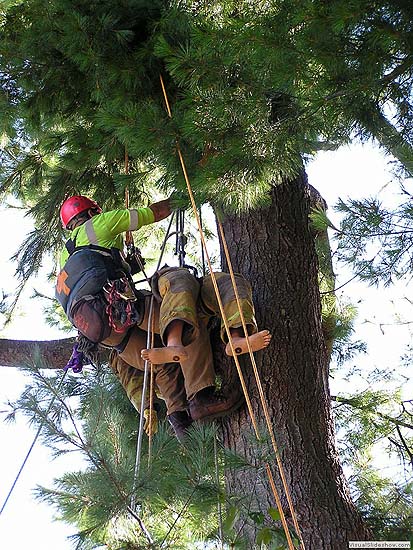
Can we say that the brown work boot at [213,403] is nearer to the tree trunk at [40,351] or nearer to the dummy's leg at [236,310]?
the dummy's leg at [236,310]

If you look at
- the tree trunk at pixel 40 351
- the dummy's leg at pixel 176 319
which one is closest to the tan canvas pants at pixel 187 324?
the dummy's leg at pixel 176 319

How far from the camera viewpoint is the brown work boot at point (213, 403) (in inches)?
136

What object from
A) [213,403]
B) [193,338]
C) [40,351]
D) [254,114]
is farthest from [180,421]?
[254,114]

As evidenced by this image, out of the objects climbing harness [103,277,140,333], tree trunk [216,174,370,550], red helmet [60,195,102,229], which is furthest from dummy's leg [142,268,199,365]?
red helmet [60,195,102,229]

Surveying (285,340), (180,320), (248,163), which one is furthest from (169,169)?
(285,340)

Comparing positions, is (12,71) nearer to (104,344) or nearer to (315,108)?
(104,344)

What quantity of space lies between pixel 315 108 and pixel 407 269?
68cm

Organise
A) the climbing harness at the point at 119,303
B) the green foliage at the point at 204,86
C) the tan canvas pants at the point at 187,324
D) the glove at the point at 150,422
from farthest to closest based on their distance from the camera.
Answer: the glove at the point at 150,422 < the climbing harness at the point at 119,303 < the tan canvas pants at the point at 187,324 < the green foliage at the point at 204,86

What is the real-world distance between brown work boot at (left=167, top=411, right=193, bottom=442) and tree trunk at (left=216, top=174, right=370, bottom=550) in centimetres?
22

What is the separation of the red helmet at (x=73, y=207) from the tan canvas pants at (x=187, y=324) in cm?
60

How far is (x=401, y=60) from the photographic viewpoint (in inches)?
109

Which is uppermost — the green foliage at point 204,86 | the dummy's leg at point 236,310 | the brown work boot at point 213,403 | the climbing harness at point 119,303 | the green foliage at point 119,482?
the green foliage at point 204,86

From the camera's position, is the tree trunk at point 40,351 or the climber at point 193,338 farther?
the tree trunk at point 40,351

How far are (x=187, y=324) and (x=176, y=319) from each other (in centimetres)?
9
